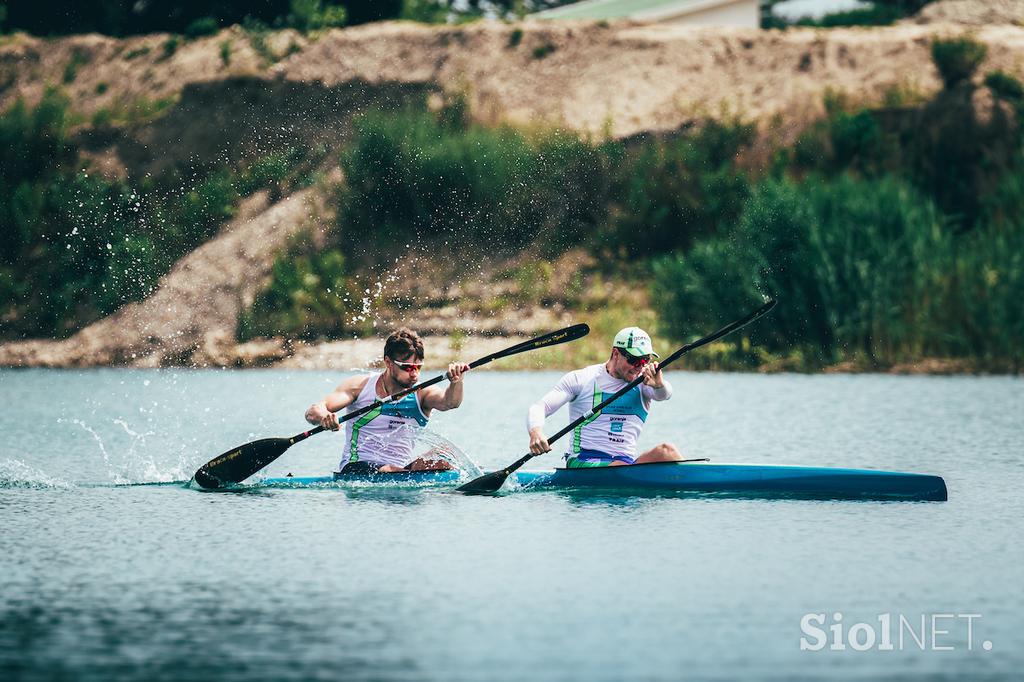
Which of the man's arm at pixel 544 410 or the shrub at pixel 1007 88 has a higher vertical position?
the shrub at pixel 1007 88

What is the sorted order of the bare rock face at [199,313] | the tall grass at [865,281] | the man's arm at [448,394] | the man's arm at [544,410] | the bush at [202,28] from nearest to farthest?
the man's arm at [544,410]
the man's arm at [448,394]
the tall grass at [865,281]
the bare rock face at [199,313]
the bush at [202,28]

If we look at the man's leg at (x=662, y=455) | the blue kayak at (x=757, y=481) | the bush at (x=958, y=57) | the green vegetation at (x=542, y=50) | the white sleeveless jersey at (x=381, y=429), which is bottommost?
the blue kayak at (x=757, y=481)

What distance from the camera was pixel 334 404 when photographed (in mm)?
13469

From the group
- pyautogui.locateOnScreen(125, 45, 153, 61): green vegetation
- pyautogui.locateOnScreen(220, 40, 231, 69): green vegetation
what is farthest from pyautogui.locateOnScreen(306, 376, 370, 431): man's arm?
pyautogui.locateOnScreen(125, 45, 153, 61): green vegetation

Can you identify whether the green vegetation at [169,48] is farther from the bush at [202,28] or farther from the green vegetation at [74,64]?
the green vegetation at [74,64]

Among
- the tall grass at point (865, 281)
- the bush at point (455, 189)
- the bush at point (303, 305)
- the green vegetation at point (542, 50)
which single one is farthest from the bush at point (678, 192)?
the tall grass at point (865, 281)

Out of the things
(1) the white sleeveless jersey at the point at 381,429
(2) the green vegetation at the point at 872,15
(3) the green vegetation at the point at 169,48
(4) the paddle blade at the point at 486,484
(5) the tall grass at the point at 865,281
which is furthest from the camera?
(2) the green vegetation at the point at 872,15

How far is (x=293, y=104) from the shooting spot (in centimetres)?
4703

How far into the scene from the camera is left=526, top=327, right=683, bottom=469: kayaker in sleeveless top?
1317cm

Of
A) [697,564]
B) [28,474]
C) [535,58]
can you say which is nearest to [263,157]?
[535,58]

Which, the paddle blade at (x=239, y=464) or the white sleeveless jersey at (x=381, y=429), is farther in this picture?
the paddle blade at (x=239, y=464)

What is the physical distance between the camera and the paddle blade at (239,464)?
14.1m

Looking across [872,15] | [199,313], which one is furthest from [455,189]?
[872,15]

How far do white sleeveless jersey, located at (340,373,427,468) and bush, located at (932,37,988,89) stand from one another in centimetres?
3132
